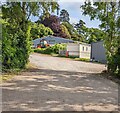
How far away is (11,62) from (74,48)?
34.5m

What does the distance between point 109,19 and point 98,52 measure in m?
23.8

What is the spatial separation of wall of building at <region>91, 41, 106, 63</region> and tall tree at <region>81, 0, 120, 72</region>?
20.8 metres

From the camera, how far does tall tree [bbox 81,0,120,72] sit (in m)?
20.1

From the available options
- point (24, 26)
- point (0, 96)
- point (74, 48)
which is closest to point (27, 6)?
point (24, 26)

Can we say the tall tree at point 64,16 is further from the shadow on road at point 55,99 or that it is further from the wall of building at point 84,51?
the shadow on road at point 55,99

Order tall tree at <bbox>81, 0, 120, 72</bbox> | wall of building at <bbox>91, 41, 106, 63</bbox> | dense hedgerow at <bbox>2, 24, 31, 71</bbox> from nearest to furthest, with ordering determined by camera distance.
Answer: dense hedgerow at <bbox>2, 24, 31, 71</bbox>
tall tree at <bbox>81, 0, 120, 72</bbox>
wall of building at <bbox>91, 41, 106, 63</bbox>

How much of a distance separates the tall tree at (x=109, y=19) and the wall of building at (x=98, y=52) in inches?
820

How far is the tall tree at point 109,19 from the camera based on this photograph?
20.1 metres

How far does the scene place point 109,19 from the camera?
2020cm

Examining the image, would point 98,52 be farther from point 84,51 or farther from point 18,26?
point 18,26

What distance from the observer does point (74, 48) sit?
50.8m

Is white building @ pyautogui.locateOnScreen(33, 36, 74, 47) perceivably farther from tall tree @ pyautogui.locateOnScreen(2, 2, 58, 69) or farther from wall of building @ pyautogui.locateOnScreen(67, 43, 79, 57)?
tall tree @ pyautogui.locateOnScreen(2, 2, 58, 69)

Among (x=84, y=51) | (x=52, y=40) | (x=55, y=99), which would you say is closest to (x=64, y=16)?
(x=52, y=40)

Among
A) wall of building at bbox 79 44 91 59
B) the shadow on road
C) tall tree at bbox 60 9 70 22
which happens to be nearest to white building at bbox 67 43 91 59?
wall of building at bbox 79 44 91 59
